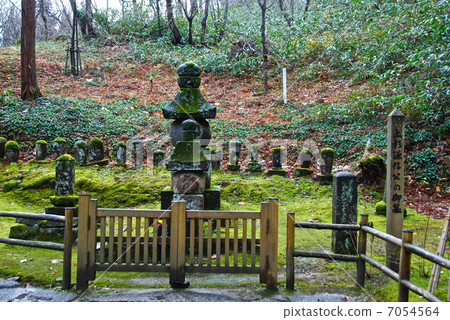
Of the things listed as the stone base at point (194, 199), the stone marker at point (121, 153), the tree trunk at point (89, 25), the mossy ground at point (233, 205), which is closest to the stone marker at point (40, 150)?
the mossy ground at point (233, 205)

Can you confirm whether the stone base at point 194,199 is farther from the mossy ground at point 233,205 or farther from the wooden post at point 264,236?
the wooden post at point 264,236

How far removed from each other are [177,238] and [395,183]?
2.77 m

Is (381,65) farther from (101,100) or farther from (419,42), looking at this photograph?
(101,100)

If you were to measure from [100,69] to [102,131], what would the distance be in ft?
33.1

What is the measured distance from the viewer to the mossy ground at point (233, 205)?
4.84 meters

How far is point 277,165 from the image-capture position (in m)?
10.9

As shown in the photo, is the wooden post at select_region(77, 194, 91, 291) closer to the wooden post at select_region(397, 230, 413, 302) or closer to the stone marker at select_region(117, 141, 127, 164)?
the wooden post at select_region(397, 230, 413, 302)

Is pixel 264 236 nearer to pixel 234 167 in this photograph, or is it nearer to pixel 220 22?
pixel 234 167

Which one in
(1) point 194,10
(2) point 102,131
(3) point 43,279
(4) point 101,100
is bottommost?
(3) point 43,279

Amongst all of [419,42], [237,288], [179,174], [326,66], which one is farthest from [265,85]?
[237,288]

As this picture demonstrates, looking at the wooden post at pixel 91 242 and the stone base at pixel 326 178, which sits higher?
the stone base at pixel 326 178

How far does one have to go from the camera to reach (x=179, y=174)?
6.16 m

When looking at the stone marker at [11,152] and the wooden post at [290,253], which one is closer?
the wooden post at [290,253]

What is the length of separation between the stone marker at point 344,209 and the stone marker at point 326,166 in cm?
429
